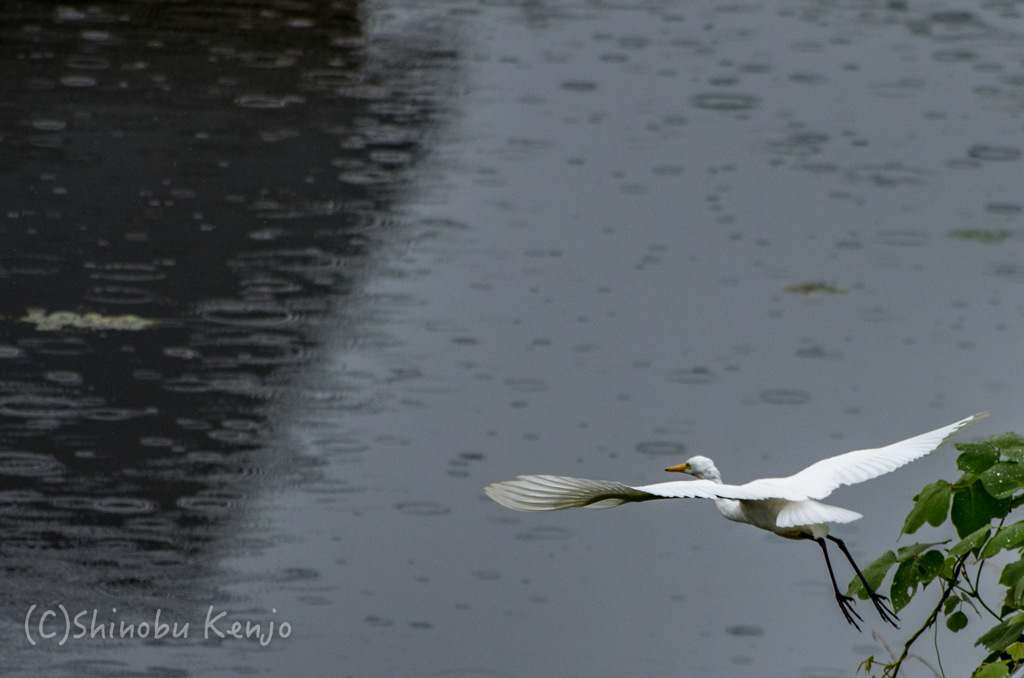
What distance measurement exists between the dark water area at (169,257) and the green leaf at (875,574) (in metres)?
2.85

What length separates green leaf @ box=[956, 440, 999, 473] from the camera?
1532mm

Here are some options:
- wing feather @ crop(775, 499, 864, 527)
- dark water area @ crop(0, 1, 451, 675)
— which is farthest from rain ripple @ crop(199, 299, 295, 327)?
wing feather @ crop(775, 499, 864, 527)

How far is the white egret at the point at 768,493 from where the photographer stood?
154cm

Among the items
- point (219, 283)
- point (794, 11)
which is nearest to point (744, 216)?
point (794, 11)

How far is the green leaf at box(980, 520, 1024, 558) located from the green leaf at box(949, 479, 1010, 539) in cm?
15

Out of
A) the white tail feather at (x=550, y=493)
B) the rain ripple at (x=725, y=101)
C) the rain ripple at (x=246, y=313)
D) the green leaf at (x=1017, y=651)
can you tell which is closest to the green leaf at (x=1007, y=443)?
the green leaf at (x=1017, y=651)

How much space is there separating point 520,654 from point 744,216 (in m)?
3.07

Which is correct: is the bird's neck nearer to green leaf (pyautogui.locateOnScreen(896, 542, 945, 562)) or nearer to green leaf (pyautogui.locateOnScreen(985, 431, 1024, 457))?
green leaf (pyautogui.locateOnScreen(896, 542, 945, 562))

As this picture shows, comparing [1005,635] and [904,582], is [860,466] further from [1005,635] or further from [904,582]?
[1005,635]

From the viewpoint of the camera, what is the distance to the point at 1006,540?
141cm

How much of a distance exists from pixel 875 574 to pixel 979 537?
209mm

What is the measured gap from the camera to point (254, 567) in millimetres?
4406

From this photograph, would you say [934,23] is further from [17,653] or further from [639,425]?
[17,653]

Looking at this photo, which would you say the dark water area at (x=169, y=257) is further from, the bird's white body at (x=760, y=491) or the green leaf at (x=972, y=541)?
the green leaf at (x=972, y=541)
